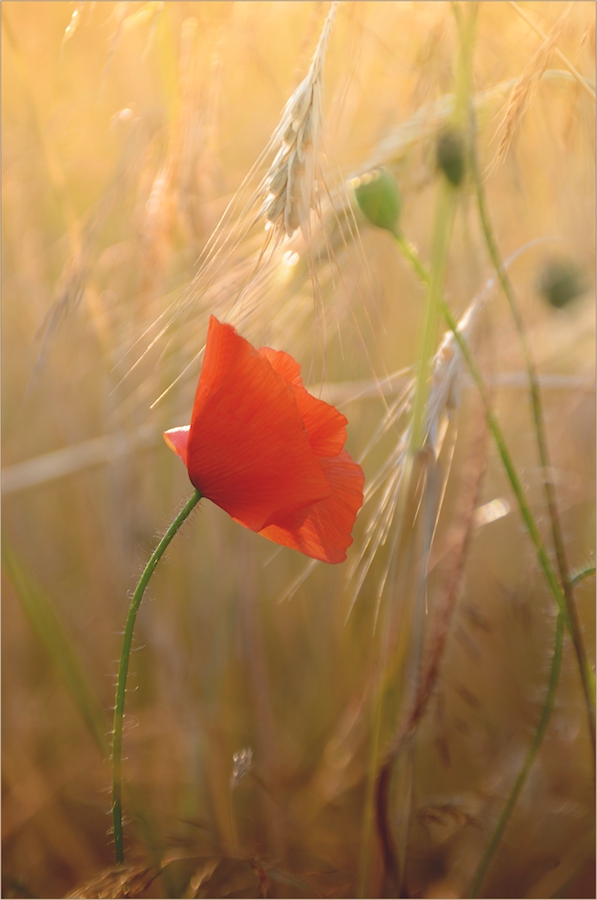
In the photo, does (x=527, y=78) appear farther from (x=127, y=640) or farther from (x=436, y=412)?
(x=127, y=640)

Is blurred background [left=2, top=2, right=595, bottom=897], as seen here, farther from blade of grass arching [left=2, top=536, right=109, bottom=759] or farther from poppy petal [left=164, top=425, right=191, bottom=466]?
poppy petal [left=164, top=425, right=191, bottom=466]

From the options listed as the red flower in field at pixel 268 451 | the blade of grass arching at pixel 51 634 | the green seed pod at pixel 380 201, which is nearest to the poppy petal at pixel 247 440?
the red flower in field at pixel 268 451

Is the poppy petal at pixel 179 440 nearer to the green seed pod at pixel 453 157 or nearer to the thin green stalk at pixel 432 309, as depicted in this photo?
the thin green stalk at pixel 432 309

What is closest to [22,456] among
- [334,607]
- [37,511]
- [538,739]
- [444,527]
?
[37,511]

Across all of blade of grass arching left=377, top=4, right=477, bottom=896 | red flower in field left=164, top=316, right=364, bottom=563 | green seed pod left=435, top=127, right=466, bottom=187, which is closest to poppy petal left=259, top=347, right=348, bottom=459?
red flower in field left=164, top=316, right=364, bottom=563

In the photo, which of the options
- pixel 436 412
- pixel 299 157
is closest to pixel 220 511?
pixel 436 412

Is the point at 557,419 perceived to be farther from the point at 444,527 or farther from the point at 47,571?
the point at 47,571
